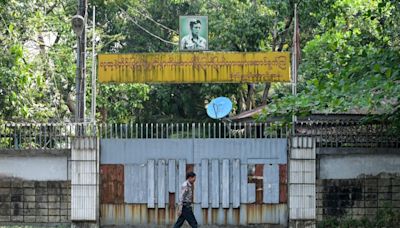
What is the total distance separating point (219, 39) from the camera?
20.2 meters

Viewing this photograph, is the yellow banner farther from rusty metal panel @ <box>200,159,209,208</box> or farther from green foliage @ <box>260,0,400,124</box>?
rusty metal panel @ <box>200,159,209,208</box>

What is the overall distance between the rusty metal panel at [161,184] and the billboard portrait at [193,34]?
240cm

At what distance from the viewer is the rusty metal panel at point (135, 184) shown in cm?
1268

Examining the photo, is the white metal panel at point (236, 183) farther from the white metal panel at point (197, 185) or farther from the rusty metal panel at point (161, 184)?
the rusty metal panel at point (161, 184)

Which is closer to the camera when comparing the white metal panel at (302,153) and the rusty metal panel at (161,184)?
the white metal panel at (302,153)

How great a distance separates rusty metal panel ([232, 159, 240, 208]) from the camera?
1268 cm

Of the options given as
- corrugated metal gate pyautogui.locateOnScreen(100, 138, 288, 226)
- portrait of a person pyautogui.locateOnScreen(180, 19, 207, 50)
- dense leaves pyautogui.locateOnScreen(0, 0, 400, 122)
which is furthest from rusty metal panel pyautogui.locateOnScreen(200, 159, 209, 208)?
portrait of a person pyautogui.locateOnScreen(180, 19, 207, 50)

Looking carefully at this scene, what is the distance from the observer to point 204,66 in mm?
12938

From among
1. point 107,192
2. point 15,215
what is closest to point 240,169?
point 107,192

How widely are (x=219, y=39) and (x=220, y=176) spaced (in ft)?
27.3

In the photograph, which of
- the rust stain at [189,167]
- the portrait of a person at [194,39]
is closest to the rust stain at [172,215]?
the rust stain at [189,167]

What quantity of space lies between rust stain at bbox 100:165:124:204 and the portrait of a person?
109 inches

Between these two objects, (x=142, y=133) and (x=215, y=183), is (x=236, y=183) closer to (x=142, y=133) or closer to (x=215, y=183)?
(x=215, y=183)

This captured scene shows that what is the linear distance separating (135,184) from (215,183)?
1.56 m
